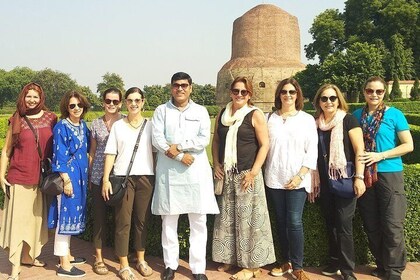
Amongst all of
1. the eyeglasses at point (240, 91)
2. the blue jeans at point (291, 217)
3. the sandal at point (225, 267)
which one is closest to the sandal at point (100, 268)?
the sandal at point (225, 267)

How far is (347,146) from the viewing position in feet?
9.95

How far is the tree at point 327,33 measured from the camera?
31.2 meters

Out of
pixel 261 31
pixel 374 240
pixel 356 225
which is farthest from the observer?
pixel 261 31

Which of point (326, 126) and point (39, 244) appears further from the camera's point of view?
point (39, 244)

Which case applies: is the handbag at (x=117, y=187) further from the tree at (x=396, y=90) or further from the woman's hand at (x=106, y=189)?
the tree at (x=396, y=90)

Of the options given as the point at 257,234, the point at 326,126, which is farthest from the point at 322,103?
the point at 257,234

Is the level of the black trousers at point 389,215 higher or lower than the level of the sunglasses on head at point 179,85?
lower

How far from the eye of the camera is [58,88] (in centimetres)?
5625

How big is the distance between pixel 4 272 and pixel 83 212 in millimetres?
888

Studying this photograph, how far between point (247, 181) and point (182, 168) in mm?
521

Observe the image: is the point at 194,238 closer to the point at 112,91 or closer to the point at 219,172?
the point at 219,172

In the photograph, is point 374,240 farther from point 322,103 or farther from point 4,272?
point 4,272

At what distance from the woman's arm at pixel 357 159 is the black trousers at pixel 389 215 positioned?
179 millimetres

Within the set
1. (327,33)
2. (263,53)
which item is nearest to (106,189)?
(327,33)
